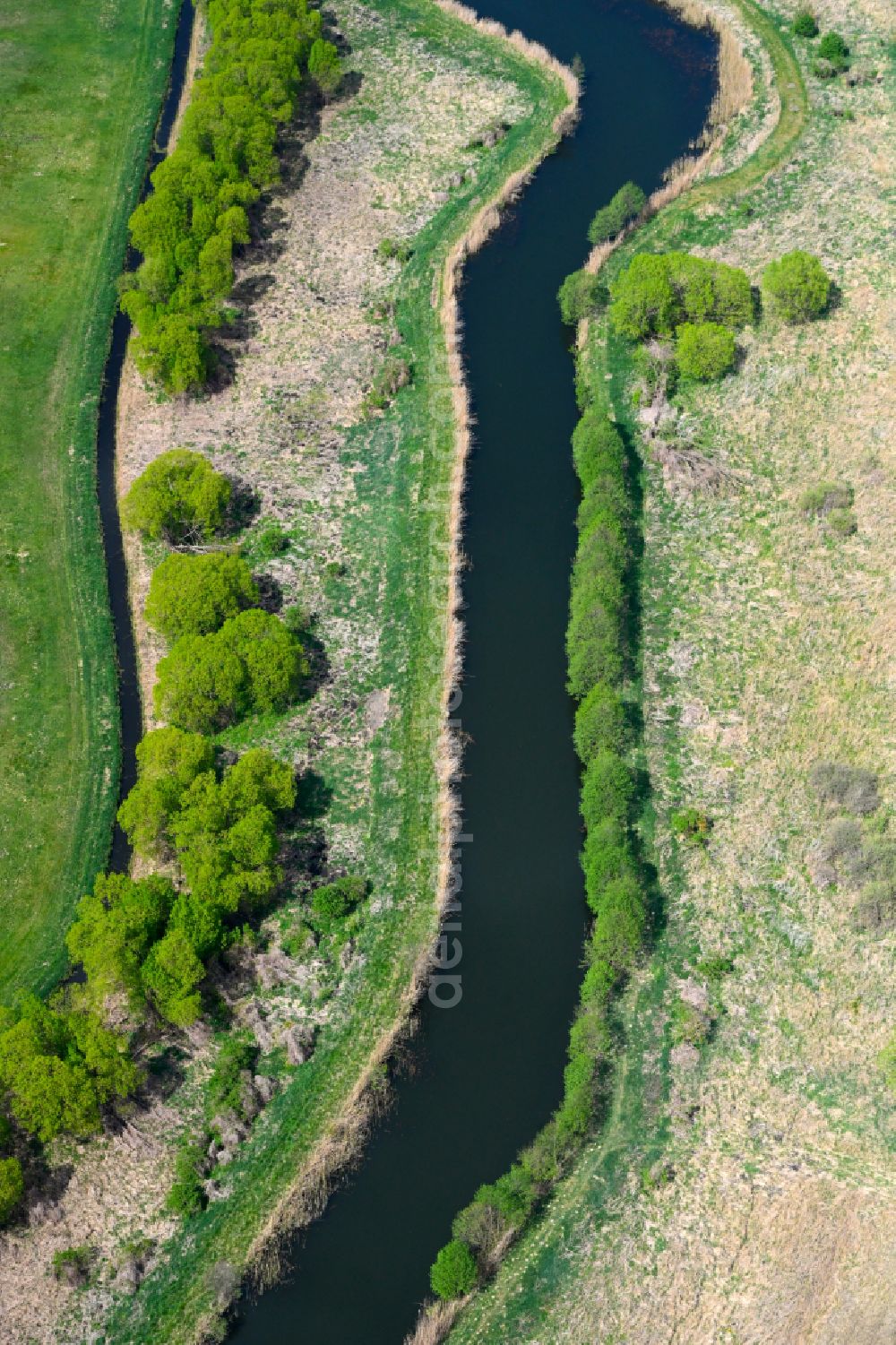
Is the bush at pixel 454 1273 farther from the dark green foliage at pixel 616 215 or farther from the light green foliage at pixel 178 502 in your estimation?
the dark green foliage at pixel 616 215

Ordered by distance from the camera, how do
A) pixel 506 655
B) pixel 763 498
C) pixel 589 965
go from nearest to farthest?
1. pixel 589 965
2. pixel 506 655
3. pixel 763 498

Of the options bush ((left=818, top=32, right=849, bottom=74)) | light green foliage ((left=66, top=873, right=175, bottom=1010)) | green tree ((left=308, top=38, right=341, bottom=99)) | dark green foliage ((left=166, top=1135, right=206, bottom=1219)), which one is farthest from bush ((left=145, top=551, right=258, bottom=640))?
bush ((left=818, top=32, right=849, bottom=74))

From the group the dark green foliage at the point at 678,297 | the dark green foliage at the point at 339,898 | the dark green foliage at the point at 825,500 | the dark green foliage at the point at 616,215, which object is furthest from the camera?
the dark green foliage at the point at 616,215

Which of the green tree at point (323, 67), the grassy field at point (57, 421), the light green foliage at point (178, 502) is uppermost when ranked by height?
the green tree at point (323, 67)

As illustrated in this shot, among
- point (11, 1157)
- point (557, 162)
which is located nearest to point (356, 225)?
point (557, 162)

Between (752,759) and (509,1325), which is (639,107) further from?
(509,1325)

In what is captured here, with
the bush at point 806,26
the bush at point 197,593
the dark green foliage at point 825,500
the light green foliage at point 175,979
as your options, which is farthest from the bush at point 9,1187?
the bush at point 806,26
